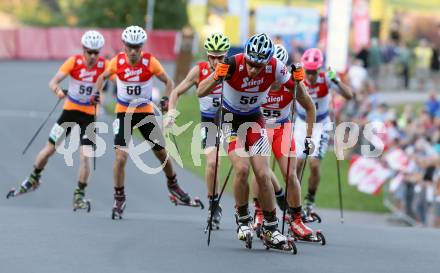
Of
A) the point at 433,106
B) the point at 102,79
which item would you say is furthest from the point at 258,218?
the point at 433,106

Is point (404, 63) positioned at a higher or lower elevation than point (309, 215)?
higher

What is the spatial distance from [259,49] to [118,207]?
14.8ft

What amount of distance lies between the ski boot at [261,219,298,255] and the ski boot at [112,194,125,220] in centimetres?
→ 333

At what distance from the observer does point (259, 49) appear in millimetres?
10844

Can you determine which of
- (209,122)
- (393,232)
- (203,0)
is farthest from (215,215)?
(203,0)

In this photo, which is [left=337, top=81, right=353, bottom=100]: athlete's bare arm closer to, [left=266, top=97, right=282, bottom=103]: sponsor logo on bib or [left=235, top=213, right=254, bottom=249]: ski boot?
[left=266, top=97, right=282, bottom=103]: sponsor logo on bib

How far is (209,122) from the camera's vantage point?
45.6ft

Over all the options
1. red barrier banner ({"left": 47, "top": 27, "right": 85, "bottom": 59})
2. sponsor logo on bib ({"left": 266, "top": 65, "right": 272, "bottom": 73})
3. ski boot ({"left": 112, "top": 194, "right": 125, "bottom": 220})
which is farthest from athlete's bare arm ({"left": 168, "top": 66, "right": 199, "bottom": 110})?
red barrier banner ({"left": 47, "top": 27, "right": 85, "bottom": 59})

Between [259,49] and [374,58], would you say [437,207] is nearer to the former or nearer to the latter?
[259,49]

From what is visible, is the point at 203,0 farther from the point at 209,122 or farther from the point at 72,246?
the point at 72,246

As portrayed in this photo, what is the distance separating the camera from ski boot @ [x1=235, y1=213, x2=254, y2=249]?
38.3 ft

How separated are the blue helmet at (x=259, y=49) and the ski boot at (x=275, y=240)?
1811 mm

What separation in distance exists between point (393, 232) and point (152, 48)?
42.8 m

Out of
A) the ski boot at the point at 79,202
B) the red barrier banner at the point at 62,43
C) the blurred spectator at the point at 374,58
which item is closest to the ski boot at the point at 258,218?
the ski boot at the point at 79,202
